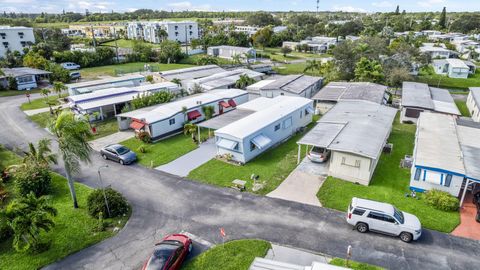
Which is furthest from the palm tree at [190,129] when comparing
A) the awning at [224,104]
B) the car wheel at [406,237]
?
the car wheel at [406,237]

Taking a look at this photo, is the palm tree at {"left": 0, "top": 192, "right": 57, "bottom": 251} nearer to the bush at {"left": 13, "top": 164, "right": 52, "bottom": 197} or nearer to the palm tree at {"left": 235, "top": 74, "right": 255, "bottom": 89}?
the bush at {"left": 13, "top": 164, "right": 52, "bottom": 197}

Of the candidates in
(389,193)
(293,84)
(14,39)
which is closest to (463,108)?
(293,84)

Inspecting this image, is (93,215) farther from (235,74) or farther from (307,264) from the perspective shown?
(235,74)

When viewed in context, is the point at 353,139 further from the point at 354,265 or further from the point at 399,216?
the point at 354,265

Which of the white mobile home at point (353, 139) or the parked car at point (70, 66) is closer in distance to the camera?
the white mobile home at point (353, 139)

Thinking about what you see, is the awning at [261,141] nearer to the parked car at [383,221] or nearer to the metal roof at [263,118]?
the metal roof at [263,118]

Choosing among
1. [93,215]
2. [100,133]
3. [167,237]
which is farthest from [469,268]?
[100,133]
